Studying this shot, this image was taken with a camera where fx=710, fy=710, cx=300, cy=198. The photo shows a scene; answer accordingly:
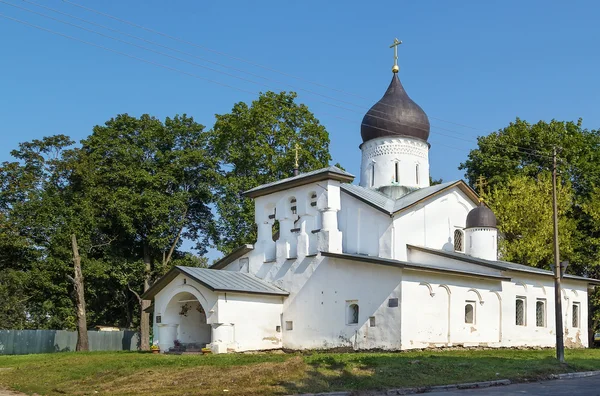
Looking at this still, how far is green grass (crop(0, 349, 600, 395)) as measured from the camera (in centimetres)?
1477

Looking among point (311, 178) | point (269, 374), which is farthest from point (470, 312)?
point (269, 374)

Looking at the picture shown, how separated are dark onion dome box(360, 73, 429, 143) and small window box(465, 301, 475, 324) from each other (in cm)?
921

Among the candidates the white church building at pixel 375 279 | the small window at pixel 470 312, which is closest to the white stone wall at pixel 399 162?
the white church building at pixel 375 279

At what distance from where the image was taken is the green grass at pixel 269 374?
14773mm

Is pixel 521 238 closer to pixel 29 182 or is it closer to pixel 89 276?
pixel 89 276

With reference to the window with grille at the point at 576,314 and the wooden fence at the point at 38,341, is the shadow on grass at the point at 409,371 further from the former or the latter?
the wooden fence at the point at 38,341

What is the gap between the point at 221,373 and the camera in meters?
16.4

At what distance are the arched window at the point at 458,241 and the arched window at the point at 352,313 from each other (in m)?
7.40

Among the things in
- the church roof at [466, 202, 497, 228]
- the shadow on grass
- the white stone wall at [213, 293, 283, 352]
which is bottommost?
the shadow on grass

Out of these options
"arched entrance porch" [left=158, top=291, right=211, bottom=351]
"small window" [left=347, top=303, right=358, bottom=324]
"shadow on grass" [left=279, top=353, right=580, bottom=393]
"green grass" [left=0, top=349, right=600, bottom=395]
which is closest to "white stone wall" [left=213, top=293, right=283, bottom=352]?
"arched entrance porch" [left=158, top=291, right=211, bottom=351]

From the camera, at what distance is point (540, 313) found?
30.5 metres

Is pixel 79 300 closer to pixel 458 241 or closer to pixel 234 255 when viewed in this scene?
pixel 234 255

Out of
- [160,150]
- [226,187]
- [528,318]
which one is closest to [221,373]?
[528,318]

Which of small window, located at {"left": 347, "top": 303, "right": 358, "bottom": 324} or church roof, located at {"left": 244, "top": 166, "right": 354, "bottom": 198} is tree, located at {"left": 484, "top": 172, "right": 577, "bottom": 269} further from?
small window, located at {"left": 347, "top": 303, "right": 358, "bottom": 324}
